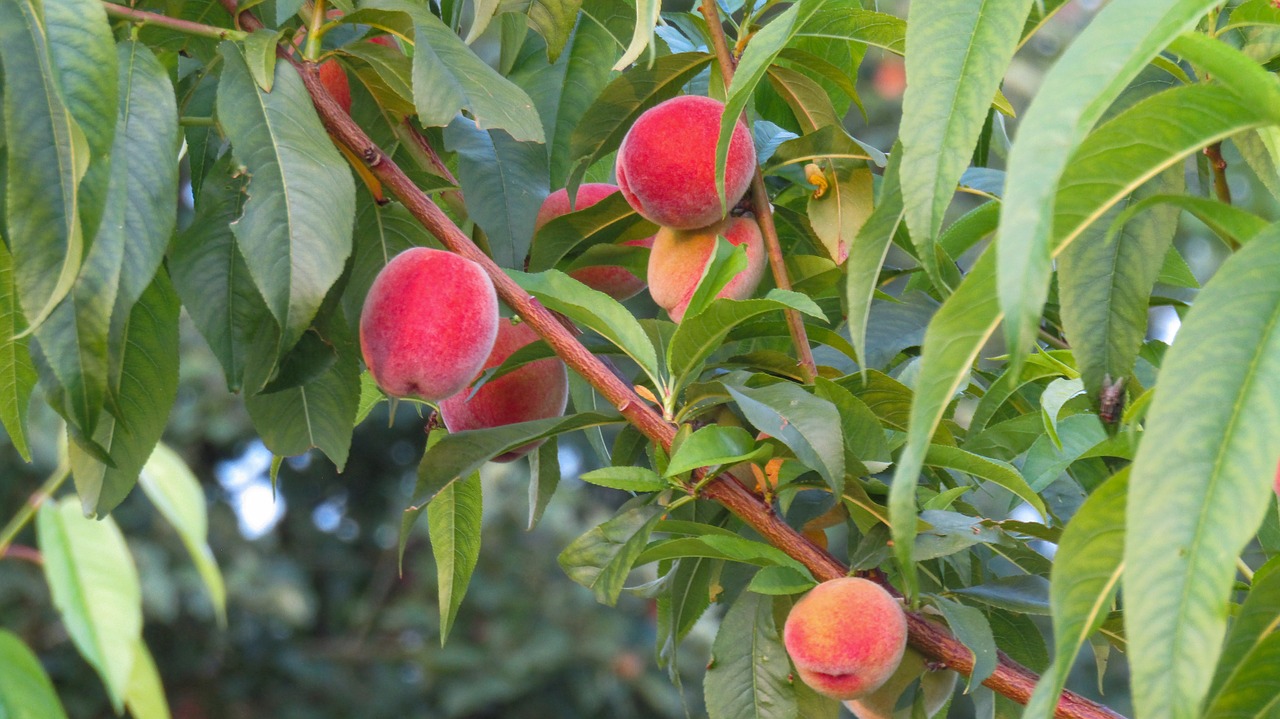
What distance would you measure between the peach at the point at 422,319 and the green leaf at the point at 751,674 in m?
0.20

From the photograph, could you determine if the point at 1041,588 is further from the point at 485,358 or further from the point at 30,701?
the point at 30,701

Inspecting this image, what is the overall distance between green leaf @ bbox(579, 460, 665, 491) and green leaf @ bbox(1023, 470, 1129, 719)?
0.75 feet

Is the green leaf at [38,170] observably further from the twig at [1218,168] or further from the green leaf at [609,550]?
the twig at [1218,168]

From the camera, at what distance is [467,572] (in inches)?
29.2

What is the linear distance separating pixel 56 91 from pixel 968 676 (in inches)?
18.2

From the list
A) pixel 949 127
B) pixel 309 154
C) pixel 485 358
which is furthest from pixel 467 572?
pixel 949 127

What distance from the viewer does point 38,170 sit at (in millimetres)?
454

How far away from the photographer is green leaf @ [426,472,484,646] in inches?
28.9

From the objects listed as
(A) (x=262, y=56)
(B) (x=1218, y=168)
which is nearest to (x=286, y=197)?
(A) (x=262, y=56)

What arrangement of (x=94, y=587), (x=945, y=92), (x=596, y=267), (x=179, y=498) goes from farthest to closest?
(x=179, y=498), (x=94, y=587), (x=596, y=267), (x=945, y=92)

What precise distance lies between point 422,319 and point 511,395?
0.13m

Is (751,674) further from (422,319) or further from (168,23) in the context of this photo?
(168,23)

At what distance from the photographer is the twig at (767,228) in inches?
24.8

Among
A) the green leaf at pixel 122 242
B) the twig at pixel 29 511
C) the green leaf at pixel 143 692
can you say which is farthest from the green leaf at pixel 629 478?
the green leaf at pixel 143 692
